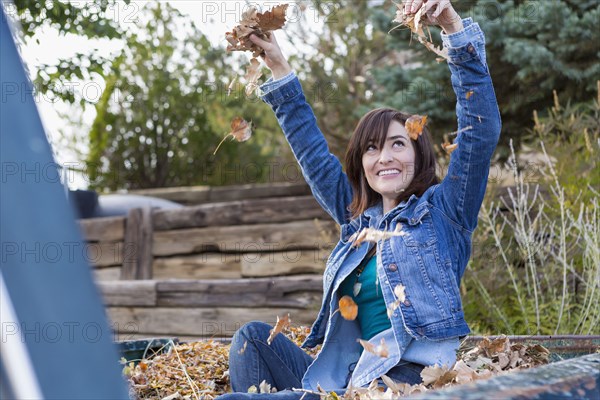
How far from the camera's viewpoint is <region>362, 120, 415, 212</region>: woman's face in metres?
2.35

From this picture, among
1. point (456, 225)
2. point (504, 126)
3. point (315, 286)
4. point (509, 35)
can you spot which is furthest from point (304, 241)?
point (456, 225)

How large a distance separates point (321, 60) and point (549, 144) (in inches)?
161

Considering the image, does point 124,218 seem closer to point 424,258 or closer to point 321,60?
point 321,60

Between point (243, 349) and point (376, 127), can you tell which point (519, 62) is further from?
point (243, 349)

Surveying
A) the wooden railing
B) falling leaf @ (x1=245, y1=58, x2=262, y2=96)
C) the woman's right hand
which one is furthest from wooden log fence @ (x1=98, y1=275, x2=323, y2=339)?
falling leaf @ (x1=245, y1=58, x2=262, y2=96)

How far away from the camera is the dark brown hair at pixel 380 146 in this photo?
7.76 feet

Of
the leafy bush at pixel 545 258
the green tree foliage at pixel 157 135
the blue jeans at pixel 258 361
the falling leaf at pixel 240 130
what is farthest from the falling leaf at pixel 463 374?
the green tree foliage at pixel 157 135

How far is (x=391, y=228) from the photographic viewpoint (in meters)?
2.20

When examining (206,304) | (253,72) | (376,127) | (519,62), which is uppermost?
(519,62)

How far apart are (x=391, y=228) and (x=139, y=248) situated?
5146 millimetres

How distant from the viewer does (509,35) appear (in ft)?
18.2

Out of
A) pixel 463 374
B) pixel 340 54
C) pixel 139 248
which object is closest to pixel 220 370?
pixel 463 374

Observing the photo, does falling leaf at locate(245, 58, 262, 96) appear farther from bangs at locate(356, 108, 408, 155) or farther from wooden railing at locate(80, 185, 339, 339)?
wooden railing at locate(80, 185, 339, 339)

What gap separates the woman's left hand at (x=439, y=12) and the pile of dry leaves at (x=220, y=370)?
2.83ft
